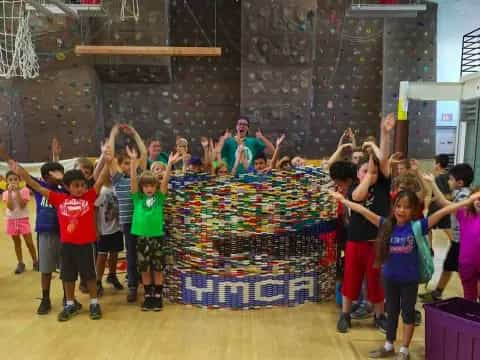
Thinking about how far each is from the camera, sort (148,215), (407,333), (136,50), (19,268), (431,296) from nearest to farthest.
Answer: (407,333)
(148,215)
(431,296)
(19,268)
(136,50)

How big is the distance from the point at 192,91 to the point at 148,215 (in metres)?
9.01

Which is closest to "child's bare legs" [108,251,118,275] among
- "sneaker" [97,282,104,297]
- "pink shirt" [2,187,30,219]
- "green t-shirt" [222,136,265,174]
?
"sneaker" [97,282,104,297]

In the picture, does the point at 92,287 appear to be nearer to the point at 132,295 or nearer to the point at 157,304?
the point at 132,295

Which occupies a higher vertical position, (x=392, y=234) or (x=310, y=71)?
(x=310, y=71)

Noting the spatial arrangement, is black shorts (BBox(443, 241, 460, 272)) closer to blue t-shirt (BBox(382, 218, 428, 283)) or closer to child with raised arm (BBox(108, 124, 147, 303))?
blue t-shirt (BBox(382, 218, 428, 283))

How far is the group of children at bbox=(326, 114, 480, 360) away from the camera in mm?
2863

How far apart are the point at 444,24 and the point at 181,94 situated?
24.0 feet

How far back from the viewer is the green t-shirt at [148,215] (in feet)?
12.6

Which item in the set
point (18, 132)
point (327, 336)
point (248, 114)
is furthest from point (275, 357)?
point (18, 132)

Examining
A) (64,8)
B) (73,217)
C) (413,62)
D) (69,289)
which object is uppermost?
(64,8)

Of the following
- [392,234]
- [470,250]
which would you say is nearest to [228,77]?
[470,250]

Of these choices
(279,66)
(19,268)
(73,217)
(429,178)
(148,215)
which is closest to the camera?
(429,178)

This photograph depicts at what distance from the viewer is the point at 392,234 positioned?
291cm

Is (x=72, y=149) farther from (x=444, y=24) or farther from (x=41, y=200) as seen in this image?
(x=444, y=24)
